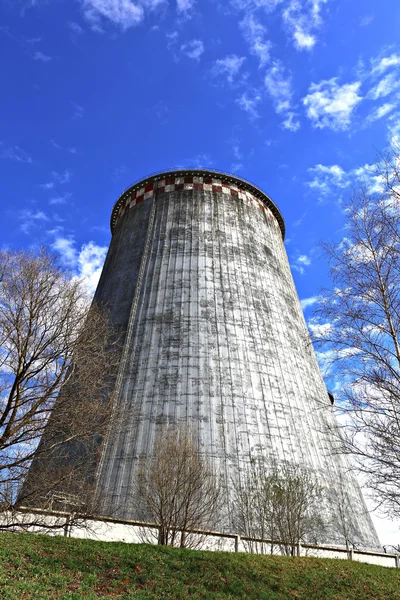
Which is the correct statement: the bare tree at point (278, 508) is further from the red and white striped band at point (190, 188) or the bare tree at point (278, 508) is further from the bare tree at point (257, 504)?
the red and white striped band at point (190, 188)

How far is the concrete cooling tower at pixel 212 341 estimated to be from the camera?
16.8m

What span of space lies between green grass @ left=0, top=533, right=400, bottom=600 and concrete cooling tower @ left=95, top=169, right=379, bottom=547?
3.89 meters

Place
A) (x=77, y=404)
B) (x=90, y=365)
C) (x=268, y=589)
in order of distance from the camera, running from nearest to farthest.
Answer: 1. (x=268, y=589)
2. (x=77, y=404)
3. (x=90, y=365)

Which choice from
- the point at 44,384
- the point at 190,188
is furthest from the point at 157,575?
the point at 190,188

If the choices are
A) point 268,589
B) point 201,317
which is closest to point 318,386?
point 201,317

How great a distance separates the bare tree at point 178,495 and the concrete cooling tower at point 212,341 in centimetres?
140

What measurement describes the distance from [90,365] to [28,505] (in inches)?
118

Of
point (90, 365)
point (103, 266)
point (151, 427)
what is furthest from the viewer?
point (103, 266)

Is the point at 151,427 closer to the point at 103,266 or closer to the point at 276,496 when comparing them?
the point at 276,496

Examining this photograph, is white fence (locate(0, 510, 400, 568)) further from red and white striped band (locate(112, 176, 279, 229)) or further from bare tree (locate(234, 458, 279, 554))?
red and white striped band (locate(112, 176, 279, 229))

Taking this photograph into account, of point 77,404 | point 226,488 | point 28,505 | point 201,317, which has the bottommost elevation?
point 28,505

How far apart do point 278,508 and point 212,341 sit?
23.2 ft

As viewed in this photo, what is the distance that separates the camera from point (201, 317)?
20172mm

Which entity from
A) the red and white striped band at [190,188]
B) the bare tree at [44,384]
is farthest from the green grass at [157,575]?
the red and white striped band at [190,188]
